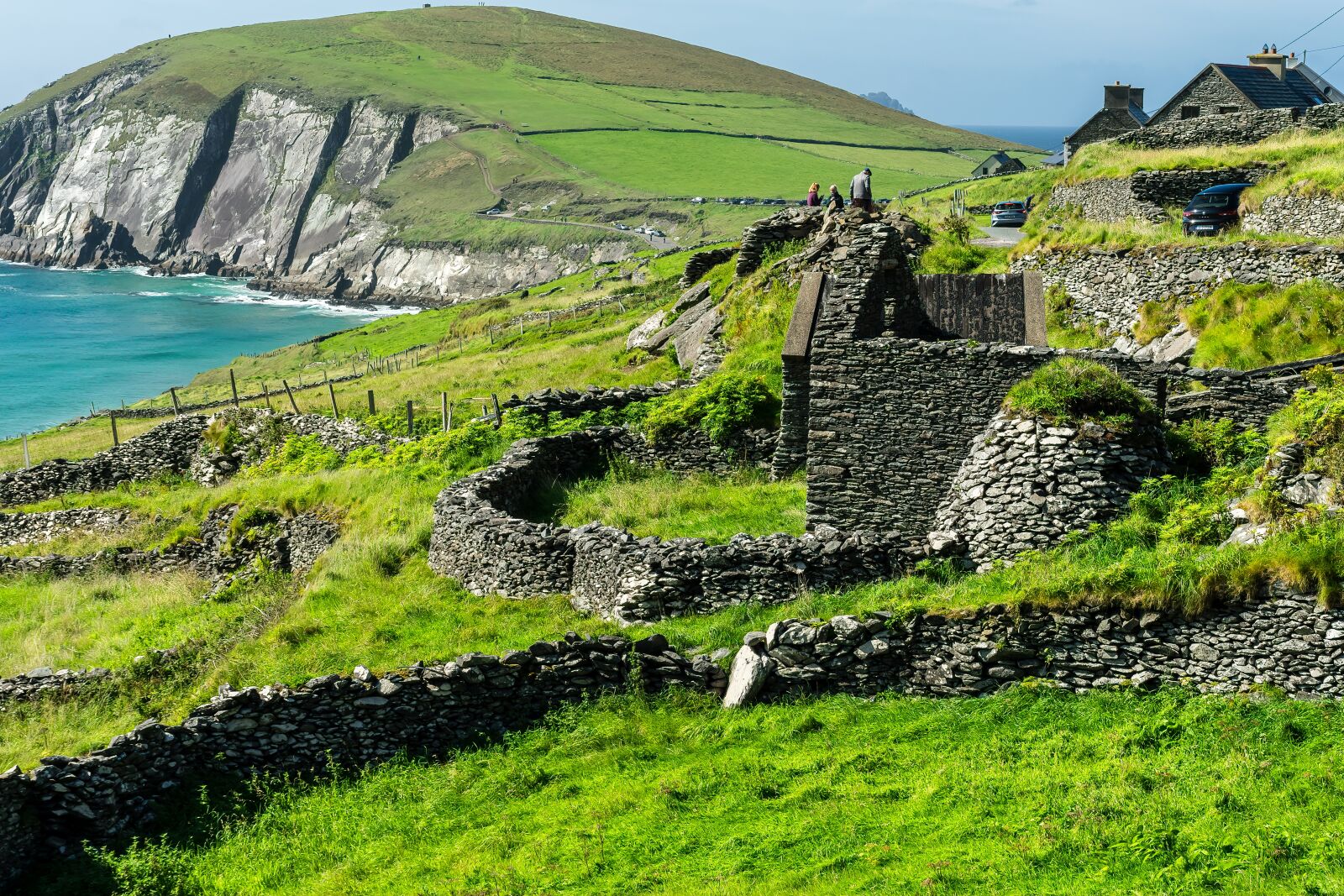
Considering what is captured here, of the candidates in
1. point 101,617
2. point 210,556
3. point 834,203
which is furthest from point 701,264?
point 101,617

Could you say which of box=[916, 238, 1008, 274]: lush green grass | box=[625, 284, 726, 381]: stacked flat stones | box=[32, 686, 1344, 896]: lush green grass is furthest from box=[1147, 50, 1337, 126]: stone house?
box=[32, 686, 1344, 896]: lush green grass

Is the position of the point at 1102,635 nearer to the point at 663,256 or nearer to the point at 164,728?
the point at 164,728

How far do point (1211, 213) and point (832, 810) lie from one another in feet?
80.2

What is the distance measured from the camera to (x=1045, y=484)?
1566cm

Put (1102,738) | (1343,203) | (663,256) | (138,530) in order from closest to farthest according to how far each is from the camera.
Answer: (1102,738)
(1343,203)
(138,530)
(663,256)

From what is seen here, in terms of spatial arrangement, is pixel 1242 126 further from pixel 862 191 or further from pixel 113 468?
pixel 113 468

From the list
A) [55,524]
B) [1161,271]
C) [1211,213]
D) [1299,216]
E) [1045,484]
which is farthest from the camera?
[55,524]

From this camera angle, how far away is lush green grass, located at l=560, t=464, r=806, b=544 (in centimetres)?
1886

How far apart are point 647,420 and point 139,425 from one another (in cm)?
3856

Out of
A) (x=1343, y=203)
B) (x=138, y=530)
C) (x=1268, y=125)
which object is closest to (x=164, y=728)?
(x=138, y=530)

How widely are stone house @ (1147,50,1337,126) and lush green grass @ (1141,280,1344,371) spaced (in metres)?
29.3

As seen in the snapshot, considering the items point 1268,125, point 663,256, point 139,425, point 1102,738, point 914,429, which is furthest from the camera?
point 663,256

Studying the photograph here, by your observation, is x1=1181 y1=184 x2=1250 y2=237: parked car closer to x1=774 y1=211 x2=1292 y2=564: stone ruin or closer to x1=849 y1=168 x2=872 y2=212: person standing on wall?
x1=849 y1=168 x2=872 y2=212: person standing on wall

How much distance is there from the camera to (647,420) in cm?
2392
